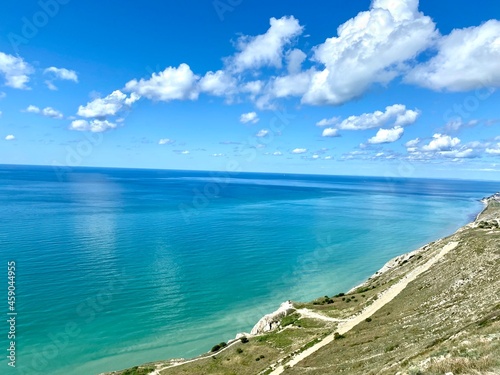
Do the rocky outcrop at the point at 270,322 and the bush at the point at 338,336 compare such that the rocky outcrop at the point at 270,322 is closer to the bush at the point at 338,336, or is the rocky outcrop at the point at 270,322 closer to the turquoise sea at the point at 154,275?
the turquoise sea at the point at 154,275

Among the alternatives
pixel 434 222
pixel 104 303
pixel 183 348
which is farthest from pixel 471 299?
pixel 434 222

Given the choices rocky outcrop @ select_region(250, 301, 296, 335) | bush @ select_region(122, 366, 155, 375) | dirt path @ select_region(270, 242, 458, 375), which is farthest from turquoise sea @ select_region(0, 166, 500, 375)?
dirt path @ select_region(270, 242, 458, 375)

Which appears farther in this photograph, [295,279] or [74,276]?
[295,279]

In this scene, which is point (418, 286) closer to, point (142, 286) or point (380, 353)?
point (380, 353)

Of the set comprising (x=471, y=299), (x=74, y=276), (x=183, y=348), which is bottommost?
(x=183, y=348)

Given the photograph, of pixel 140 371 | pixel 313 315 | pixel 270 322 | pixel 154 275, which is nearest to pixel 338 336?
pixel 313 315

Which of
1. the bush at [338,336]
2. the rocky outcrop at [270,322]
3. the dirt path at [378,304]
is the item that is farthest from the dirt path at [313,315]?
the bush at [338,336]

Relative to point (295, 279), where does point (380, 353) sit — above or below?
above

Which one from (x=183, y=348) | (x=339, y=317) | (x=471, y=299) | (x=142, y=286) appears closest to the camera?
→ (x=471, y=299)

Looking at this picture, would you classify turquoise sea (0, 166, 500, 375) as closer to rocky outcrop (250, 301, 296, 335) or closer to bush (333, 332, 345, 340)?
rocky outcrop (250, 301, 296, 335)
